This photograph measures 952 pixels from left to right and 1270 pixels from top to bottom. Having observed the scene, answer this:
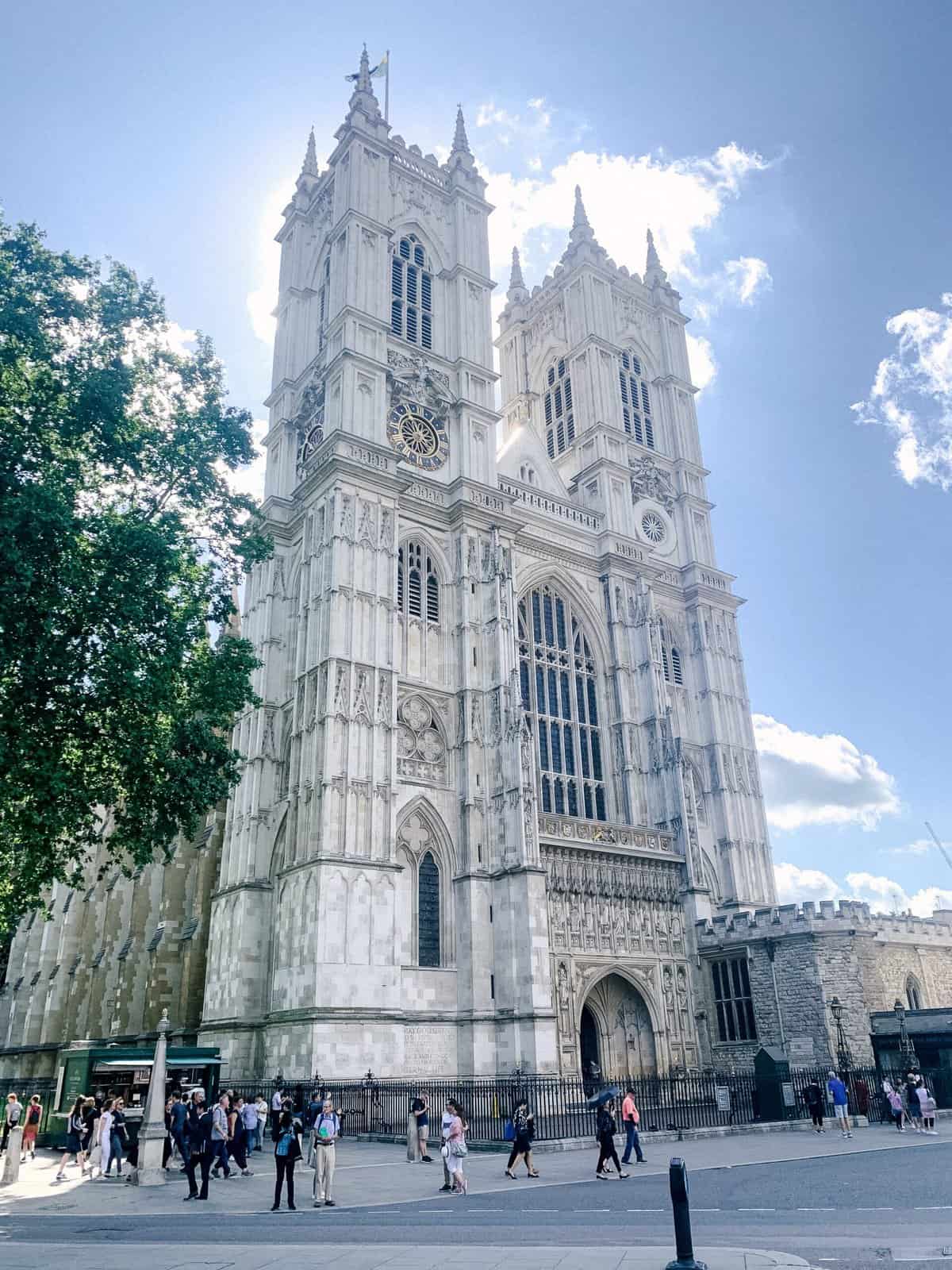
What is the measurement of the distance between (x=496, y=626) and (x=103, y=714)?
18619 mm

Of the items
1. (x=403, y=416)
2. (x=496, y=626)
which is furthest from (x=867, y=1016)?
(x=403, y=416)

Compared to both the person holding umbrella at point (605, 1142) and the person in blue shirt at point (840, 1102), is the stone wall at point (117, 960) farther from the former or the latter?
the person in blue shirt at point (840, 1102)

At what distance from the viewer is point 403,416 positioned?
37.7 meters

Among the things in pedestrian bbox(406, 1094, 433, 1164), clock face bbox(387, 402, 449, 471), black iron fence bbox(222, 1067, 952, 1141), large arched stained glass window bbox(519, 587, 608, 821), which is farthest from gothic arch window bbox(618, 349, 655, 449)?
pedestrian bbox(406, 1094, 433, 1164)

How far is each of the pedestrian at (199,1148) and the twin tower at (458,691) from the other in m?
11.1

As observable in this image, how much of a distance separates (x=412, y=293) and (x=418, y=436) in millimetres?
8247

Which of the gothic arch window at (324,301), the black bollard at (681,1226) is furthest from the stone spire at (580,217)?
the black bollard at (681,1226)

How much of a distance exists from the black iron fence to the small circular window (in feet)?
80.5

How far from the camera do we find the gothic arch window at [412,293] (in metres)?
40.4

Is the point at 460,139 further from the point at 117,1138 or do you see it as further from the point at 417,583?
the point at 117,1138

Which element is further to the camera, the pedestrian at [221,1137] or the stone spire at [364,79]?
A: the stone spire at [364,79]

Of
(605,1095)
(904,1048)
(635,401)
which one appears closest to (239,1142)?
(605,1095)

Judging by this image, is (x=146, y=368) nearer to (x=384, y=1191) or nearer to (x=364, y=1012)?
(x=384, y=1191)

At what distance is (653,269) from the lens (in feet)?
177
